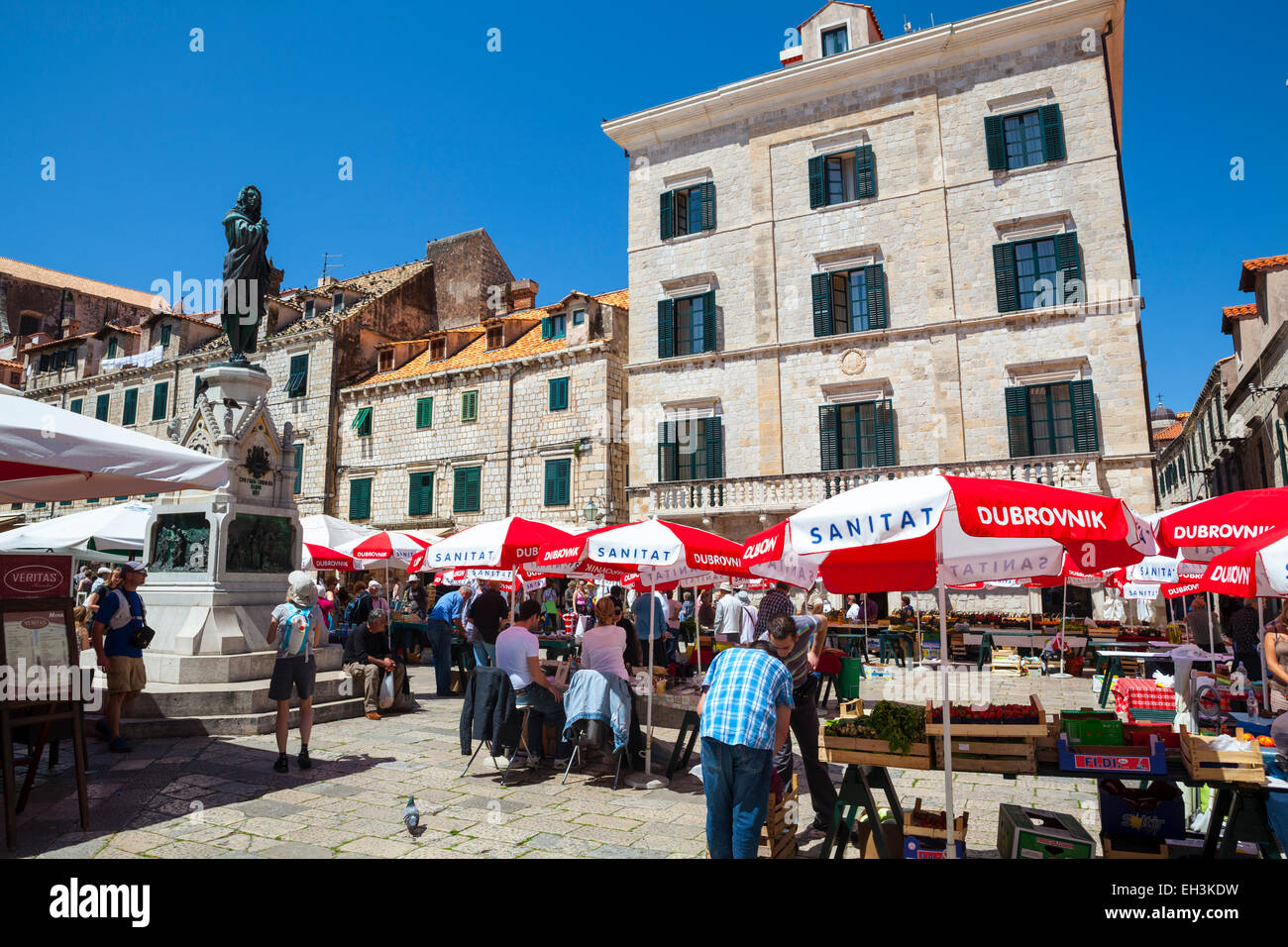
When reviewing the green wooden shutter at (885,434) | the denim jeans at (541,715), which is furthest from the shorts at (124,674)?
the green wooden shutter at (885,434)

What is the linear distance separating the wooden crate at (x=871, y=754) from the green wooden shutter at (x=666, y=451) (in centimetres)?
1849

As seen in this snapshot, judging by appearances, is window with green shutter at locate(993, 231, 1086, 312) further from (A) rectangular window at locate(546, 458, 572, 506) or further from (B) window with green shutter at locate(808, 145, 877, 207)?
(A) rectangular window at locate(546, 458, 572, 506)

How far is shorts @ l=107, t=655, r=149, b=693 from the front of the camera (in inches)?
296

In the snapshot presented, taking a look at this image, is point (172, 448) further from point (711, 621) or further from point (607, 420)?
point (607, 420)

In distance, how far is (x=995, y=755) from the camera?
4.54m

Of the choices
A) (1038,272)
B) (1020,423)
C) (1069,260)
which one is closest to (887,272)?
(1038,272)

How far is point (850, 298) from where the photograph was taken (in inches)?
869

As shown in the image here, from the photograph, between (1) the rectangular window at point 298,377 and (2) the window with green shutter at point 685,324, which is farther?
(1) the rectangular window at point 298,377

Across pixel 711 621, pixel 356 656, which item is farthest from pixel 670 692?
pixel 711 621

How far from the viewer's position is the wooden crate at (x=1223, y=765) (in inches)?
162

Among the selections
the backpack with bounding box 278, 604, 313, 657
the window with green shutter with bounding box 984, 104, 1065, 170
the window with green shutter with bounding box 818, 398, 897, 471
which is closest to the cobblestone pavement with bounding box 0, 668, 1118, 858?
the backpack with bounding box 278, 604, 313, 657

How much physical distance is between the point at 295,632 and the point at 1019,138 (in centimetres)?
2137

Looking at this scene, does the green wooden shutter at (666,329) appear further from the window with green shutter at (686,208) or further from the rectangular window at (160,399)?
the rectangular window at (160,399)
